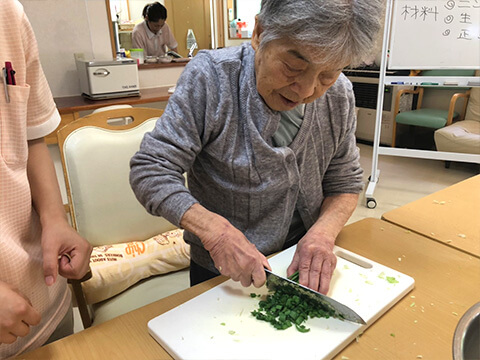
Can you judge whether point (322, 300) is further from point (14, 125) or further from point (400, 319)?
point (14, 125)

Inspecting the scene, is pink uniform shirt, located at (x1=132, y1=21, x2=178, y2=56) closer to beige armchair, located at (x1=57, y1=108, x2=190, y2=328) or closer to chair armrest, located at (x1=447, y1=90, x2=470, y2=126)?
beige armchair, located at (x1=57, y1=108, x2=190, y2=328)

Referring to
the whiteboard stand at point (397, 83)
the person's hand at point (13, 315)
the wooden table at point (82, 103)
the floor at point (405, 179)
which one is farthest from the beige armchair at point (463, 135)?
A: the person's hand at point (13, 315)

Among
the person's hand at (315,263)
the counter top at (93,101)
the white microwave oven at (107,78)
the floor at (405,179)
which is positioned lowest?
the floor at (405,179)

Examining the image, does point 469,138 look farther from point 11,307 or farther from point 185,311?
point 11,307

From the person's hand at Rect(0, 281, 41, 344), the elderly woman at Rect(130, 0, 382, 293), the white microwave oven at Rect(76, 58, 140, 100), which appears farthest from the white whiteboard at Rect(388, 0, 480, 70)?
the person's hand at Rect(0, 281, 41, 344)

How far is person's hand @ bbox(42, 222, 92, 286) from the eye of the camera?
29.0 inches

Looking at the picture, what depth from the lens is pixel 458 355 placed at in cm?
69

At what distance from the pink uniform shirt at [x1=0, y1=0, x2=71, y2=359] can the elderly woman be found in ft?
0.74

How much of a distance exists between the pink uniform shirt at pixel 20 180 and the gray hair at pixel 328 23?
48cm

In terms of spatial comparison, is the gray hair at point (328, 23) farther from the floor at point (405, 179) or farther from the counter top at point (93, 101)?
the floor at point (405, 179)

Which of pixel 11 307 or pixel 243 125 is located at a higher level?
pixel 243 125

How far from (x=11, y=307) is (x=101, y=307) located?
63 cm

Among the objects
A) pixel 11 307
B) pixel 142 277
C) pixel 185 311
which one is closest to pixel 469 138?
pixel 142 277

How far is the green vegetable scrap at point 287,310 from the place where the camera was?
0.74m
